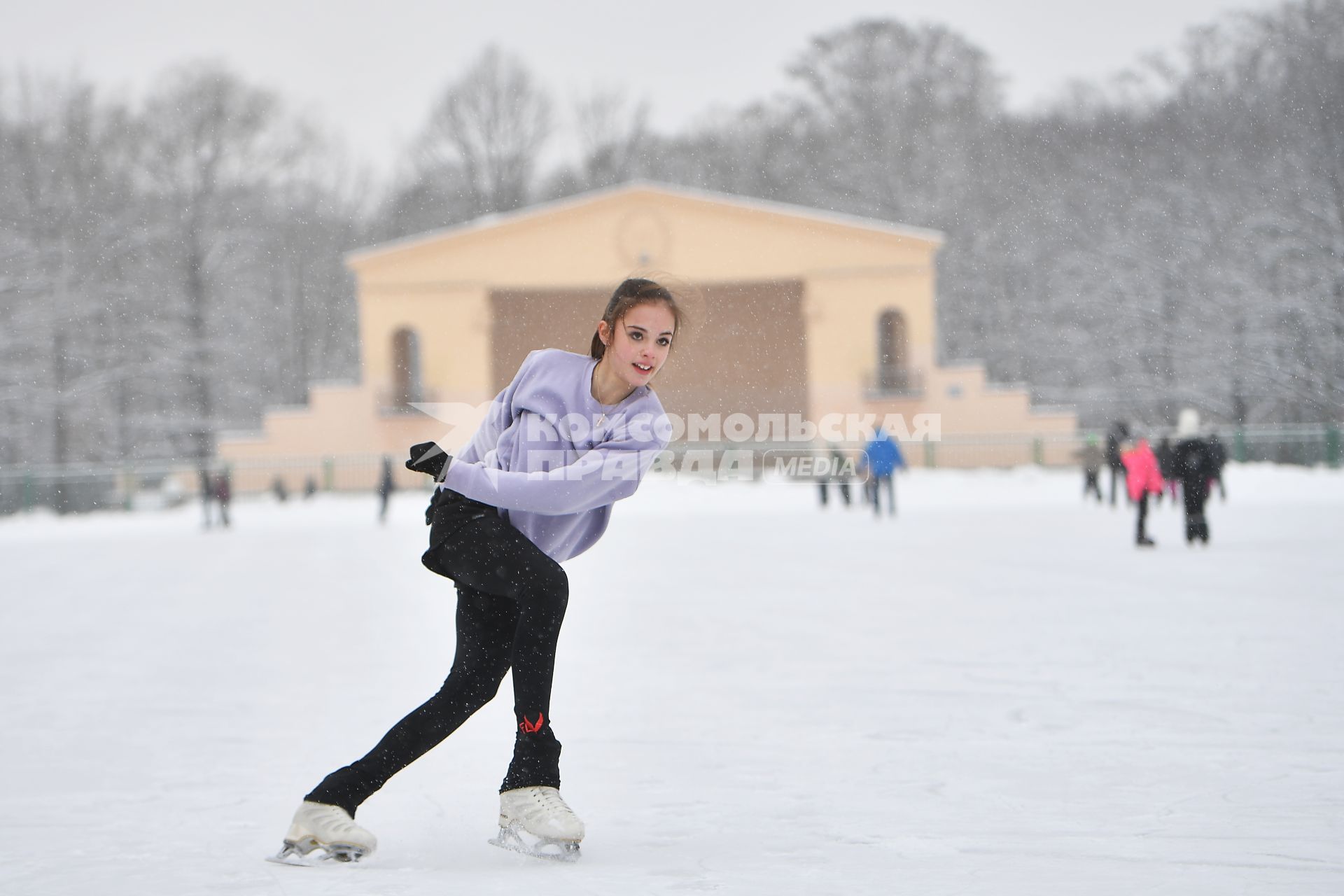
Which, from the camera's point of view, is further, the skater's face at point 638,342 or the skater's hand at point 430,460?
the skater's face at point 638,342

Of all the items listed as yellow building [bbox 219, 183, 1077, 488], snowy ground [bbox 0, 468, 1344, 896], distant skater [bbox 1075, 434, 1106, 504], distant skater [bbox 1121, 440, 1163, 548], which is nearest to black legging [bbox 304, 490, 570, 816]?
snowy ground [bbox 0, 468, 1344, 896]

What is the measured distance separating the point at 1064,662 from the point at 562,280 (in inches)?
1081

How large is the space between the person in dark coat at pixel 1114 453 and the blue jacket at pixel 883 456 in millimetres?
2730

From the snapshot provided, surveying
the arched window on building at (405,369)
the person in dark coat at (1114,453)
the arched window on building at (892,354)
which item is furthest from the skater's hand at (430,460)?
→ the arched window on building at (892,354)

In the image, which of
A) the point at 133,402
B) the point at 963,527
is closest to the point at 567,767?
the point at 963,527

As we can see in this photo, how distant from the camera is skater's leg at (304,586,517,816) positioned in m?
3.02

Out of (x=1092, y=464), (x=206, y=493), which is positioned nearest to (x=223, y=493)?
(x=206, y=493)

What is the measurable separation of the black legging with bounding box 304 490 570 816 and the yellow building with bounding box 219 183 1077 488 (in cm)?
2841

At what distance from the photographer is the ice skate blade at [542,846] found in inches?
121

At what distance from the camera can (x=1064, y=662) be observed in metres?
6.08

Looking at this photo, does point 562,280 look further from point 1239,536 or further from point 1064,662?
point 1064,662

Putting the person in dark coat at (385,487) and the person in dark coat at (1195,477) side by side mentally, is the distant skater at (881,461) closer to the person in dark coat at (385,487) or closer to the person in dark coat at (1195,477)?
the person in dark coat at (1195,477)

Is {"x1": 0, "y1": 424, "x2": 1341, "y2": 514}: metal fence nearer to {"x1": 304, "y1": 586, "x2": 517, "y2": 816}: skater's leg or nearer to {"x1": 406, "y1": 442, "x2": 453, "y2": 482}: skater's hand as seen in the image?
{"x1": 304, "y1": 586, "x2": 517, "y2": 816}: skater's leg

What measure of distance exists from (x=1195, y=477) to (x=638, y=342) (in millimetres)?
9925
